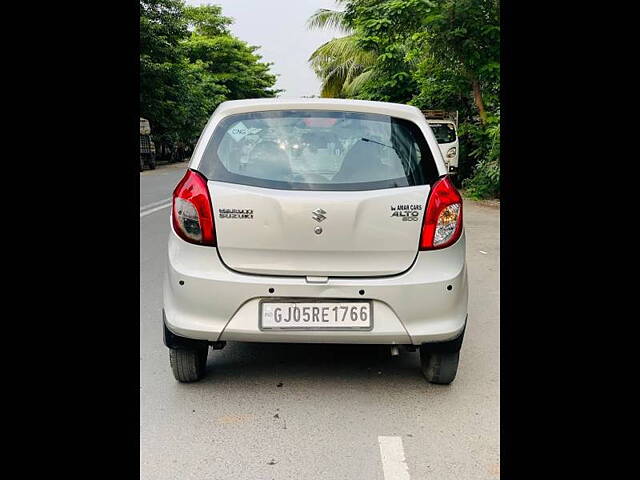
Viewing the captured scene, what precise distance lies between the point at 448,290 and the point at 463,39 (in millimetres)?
12302

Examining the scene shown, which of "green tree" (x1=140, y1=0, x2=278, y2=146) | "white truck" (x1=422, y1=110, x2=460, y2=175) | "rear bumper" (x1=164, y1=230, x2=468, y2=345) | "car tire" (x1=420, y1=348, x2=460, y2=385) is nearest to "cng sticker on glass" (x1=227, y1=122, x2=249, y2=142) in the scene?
"rear bumper" (x1=164, y1=230, x2=468, y2=345)

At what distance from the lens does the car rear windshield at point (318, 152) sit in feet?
10.7

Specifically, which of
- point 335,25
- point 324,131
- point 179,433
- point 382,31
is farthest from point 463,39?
point 335,25

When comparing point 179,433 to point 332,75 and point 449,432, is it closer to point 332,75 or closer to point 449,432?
point 449,432

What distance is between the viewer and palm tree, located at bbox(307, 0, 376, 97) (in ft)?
113

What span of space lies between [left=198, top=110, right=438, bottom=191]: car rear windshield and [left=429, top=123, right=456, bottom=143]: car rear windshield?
13724 mm

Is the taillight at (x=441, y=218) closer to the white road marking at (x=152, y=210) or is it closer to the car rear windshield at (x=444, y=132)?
the white road marking at (x=152, y=210)

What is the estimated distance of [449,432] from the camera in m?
3.07

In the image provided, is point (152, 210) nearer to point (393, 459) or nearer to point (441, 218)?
point (441, 218)

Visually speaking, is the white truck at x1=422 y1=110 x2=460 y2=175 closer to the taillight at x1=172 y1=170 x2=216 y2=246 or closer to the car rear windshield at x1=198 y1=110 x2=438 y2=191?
the car rear windshield at x1=198 y1=110 x2=438 y2=191

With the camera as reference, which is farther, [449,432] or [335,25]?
[335,25]

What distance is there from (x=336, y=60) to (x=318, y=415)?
112 feet

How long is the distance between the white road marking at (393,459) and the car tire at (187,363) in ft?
3.83

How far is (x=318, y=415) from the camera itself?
3236mm
